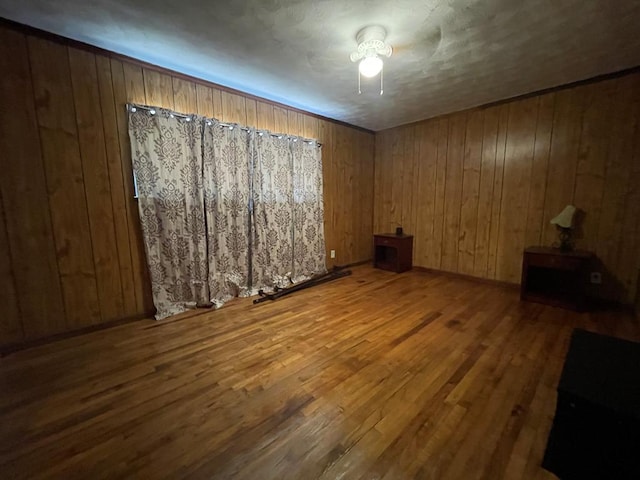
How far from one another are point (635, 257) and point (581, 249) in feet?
1.28

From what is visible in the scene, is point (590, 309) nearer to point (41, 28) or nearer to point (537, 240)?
point (537, 240)

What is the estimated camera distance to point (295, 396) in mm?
1533

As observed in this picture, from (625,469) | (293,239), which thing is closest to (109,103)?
(293,239)

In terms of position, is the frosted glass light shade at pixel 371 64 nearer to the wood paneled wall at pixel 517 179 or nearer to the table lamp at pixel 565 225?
the wood paneled wall at pixel 517 179

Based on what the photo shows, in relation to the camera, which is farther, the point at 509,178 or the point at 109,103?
the point at 509,178

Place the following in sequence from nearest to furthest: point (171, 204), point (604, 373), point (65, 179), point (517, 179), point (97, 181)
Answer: point (604, 373) → point (65, 179) → point (97, 181) → point (171, 204) → point (517, 179)

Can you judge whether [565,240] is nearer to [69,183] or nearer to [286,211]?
[286,211]

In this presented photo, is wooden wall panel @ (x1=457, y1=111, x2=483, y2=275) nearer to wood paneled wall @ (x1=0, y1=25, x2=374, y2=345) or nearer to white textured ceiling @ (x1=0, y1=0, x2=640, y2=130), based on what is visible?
white textured ceiling @ (x1=0, y1=0, x2=640, y2=130)

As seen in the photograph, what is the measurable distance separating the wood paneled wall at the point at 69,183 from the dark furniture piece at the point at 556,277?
3.87 metres

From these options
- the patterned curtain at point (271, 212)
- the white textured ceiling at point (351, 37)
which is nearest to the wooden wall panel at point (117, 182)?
the white textured ceiling at point (351, 37)

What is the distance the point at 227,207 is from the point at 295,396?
6.87 ft

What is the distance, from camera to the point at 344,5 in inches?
64.3

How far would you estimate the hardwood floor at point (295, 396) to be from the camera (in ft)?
3.77

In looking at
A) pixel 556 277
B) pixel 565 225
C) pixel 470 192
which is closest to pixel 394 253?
pixel 470 192
